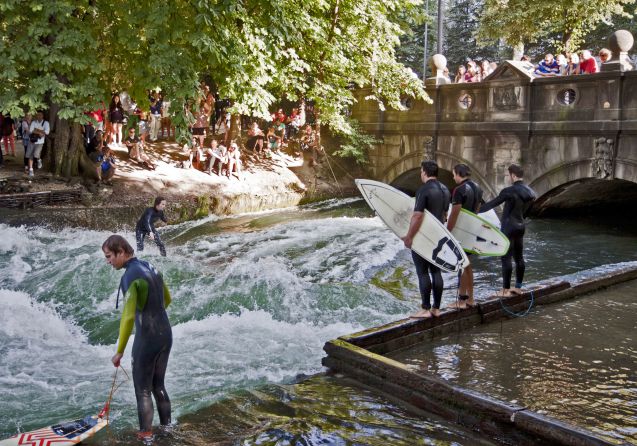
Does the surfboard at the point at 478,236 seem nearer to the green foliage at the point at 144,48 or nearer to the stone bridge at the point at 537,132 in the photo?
the green foliage at the point at 144,48

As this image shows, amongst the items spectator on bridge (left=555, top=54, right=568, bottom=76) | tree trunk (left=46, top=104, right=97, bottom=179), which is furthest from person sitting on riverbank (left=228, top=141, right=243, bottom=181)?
spectator on bridge (left=555, top=54, right=568, bottom=76)

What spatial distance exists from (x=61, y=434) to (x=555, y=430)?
13.1 feet

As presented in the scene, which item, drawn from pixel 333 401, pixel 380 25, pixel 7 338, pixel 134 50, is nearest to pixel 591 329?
pixel 333 401

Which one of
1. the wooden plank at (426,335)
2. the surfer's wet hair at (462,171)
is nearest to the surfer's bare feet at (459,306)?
the wooden plank at (426,335)

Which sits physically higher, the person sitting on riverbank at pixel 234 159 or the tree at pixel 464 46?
the tree at pixel 464 46

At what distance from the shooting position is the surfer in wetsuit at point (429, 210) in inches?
322

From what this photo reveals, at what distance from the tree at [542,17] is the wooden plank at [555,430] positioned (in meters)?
23.2

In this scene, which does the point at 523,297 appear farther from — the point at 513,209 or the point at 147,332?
the point at 147,332

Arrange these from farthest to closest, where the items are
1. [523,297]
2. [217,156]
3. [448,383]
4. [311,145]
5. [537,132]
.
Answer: [311,145] < [217,156] < [537,132] < [523,297] < [448,383]

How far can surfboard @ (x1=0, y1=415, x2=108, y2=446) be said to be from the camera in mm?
5676

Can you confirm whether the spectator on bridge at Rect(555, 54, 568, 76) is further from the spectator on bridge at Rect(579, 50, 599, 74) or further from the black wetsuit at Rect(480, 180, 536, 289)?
the black wetsuit at Rect(480, 180, 536, 289)

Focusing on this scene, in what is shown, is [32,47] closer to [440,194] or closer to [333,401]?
[440,194]

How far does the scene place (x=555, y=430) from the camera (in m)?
5.52

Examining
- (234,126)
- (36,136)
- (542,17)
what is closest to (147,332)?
(36,136)
